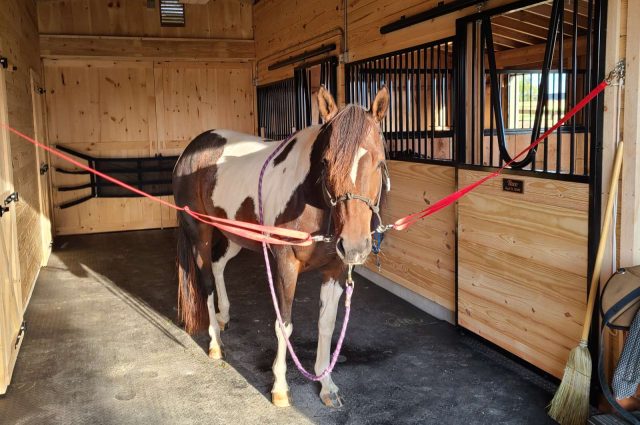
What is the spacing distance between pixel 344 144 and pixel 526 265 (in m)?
1.35

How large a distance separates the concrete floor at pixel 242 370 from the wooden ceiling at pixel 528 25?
2.77 meters

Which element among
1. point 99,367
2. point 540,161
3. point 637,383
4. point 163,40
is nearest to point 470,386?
point 637,383

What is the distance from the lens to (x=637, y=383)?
205 cm

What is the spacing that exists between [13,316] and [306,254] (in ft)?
6.24

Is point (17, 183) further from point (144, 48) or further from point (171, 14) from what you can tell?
point (171, 14)

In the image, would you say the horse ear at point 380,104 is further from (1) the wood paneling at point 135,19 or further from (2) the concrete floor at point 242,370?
(1) the wood paneling at point 135,19

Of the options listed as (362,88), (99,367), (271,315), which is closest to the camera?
(99,367)

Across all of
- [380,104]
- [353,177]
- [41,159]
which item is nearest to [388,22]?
[380,104]

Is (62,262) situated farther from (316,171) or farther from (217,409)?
(316,171)

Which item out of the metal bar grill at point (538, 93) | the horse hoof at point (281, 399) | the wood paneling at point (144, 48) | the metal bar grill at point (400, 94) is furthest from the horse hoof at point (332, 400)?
the wood paneling at point (144, 48)

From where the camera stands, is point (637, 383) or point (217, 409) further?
point (217, 409)

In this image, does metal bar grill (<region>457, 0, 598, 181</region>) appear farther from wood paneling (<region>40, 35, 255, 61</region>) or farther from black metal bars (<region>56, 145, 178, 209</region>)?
black metal bars (<region>56, 145, 178, 209</region>)

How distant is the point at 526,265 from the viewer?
9.36 feet

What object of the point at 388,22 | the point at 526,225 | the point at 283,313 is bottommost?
the point at 283,313
